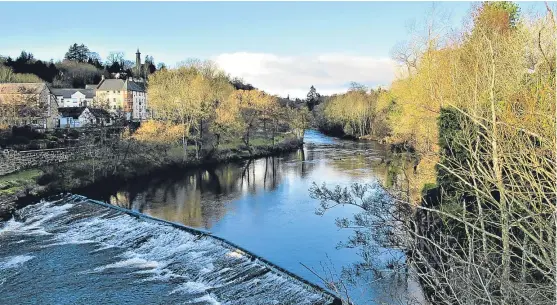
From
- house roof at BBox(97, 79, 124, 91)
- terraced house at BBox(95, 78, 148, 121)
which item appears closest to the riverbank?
terraced house at BBox(95, 78, 148, 121)

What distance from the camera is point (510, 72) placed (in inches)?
394

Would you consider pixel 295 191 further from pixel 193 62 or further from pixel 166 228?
pixel 193 62

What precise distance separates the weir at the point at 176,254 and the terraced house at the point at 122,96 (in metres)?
48.6

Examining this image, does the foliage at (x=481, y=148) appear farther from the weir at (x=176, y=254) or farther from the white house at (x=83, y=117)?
the white house at (x=83, y=117)

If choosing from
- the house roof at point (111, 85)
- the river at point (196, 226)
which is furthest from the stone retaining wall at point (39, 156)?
the house roof at point (111, 85)

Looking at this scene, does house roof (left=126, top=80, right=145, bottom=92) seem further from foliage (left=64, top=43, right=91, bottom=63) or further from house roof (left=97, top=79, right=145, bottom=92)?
foliage (left=64, top=43, right=91, bottom=63)

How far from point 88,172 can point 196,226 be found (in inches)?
590

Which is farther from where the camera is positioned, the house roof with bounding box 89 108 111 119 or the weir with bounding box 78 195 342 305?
the house roof with bounding box 89 108 111 119

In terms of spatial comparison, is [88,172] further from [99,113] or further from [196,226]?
[99,113]

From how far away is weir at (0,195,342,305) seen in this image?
1345 centimetres

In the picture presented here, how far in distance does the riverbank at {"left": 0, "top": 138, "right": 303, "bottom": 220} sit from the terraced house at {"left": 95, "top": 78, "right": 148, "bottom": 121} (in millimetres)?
32010

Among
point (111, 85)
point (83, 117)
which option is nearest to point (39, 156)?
point (83, 117)

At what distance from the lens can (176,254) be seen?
17016 mm

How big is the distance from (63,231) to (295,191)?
43.0ft
